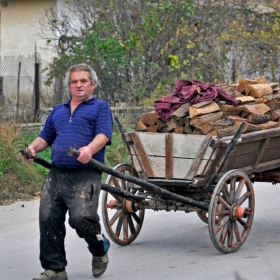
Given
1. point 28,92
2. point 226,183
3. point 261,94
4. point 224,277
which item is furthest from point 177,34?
point 224,277

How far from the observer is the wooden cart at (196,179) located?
783 centimetres

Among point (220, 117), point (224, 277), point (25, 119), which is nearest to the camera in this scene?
point (224, 277)

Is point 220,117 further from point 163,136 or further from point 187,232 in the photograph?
point 187,232

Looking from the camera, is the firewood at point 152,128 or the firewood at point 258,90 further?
the firewood at point 258,90

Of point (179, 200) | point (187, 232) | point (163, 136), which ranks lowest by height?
point (187, 232)

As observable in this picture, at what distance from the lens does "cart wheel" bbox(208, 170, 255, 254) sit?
7.69 metres

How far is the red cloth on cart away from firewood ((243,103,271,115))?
4.6 inches

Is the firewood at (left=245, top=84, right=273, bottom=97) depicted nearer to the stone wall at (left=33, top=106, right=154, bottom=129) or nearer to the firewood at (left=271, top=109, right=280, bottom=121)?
the firewood at (left=271, top=109, right=280, bottom=121)

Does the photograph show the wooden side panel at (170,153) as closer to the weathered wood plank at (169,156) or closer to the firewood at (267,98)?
the weathered wood plank at (169,156)

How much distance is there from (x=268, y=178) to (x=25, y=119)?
6615 millimetres

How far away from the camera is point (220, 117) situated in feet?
27.6

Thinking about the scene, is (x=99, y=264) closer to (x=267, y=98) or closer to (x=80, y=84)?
(x=80, y=84)

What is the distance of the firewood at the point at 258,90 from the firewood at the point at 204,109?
72 centimetres

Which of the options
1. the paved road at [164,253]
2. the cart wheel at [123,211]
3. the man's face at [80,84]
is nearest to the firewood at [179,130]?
the cart wheel at [123,211]
